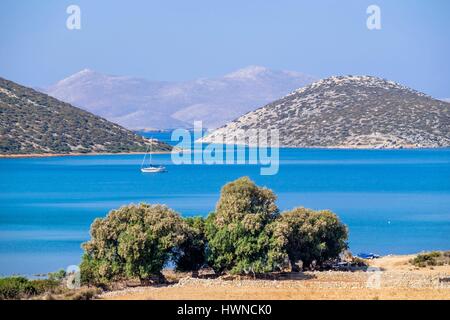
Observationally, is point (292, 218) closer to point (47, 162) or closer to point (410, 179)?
point (410, 179)

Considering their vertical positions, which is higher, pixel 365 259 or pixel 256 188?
pixel 256 188

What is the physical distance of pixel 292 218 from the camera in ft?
131

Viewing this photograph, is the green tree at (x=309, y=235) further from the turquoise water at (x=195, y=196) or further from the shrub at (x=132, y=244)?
the turquoise water at (x=195, y=196)

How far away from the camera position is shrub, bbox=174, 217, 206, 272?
38.7 m

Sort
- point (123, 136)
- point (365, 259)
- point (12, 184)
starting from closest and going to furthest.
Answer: point (365, 259), point (12, 184), point (123, 136)

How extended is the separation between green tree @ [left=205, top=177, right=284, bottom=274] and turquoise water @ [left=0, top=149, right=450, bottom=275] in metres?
11.1

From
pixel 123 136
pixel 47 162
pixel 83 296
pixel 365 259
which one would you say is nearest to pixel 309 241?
pixel 365 259

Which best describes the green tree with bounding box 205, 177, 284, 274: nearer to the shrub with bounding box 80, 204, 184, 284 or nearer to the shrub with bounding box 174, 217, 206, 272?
the shrub with bounding box 174, 217, 206, 272

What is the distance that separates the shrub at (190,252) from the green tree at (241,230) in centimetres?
46

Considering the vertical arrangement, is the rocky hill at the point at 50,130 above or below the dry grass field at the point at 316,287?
above

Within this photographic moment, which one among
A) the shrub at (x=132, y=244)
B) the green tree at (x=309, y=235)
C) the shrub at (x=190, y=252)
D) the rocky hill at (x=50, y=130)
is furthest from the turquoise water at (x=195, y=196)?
the green tree at (x=309, y=235)

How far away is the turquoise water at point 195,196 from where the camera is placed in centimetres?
5822

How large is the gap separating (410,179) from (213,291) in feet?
308

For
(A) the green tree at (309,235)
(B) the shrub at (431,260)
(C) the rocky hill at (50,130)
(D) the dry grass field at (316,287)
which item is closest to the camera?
(D) the dry grass field at (316,287)
